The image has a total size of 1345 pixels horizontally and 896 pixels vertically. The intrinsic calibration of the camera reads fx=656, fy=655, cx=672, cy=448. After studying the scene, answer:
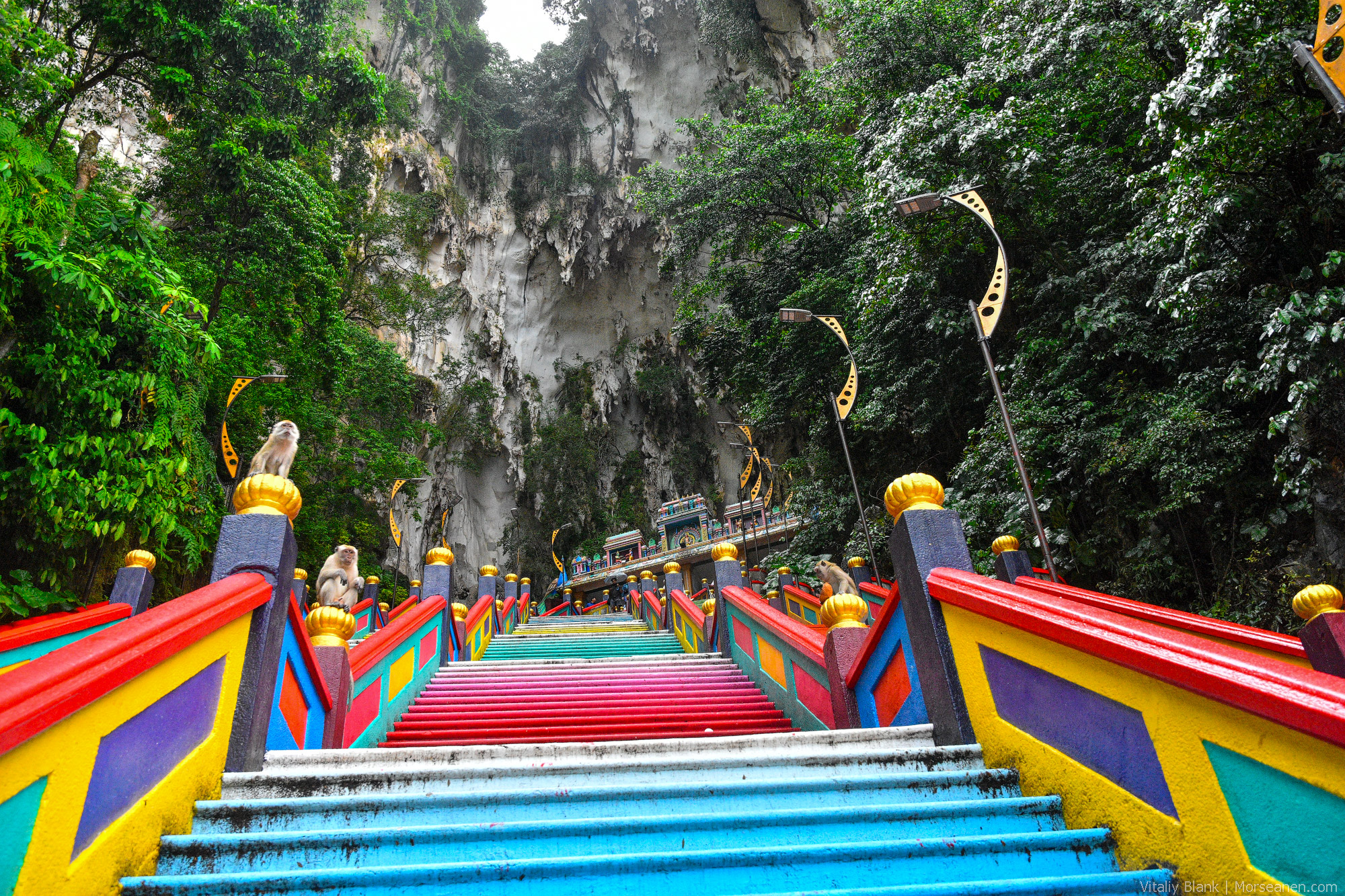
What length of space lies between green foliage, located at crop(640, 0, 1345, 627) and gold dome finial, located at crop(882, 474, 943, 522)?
4.19 m

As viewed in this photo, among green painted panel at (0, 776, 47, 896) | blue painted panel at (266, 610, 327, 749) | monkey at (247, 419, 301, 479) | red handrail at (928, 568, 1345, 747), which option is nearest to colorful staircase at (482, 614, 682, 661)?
monkey at (247, 419, 301, 479)

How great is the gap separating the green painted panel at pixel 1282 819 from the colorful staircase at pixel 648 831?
266mm

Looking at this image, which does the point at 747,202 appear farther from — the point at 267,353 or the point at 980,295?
the point at 267,353

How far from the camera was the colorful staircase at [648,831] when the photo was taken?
1651mm

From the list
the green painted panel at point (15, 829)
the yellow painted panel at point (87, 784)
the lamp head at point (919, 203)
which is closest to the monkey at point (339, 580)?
the yellow painted panel at point (87, 784)

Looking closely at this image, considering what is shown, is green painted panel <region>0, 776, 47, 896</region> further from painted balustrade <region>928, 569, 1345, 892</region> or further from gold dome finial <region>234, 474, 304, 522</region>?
painted balustrade <region>928, 569, 1345, 892</region>

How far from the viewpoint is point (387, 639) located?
13.4ft

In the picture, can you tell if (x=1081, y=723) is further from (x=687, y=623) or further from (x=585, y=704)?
(x=687, y=623)

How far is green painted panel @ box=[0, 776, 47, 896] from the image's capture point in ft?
4.34

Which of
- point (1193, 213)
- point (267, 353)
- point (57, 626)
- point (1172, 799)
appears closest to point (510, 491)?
point (267, 353)

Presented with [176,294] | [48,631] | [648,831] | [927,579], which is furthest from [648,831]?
[176,294]

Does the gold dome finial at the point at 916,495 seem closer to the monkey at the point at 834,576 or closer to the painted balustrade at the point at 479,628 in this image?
the monkey at the point at 834,576

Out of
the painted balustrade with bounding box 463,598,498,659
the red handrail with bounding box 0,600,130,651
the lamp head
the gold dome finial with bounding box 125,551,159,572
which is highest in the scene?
the lamp head

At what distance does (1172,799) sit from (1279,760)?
0.36m
